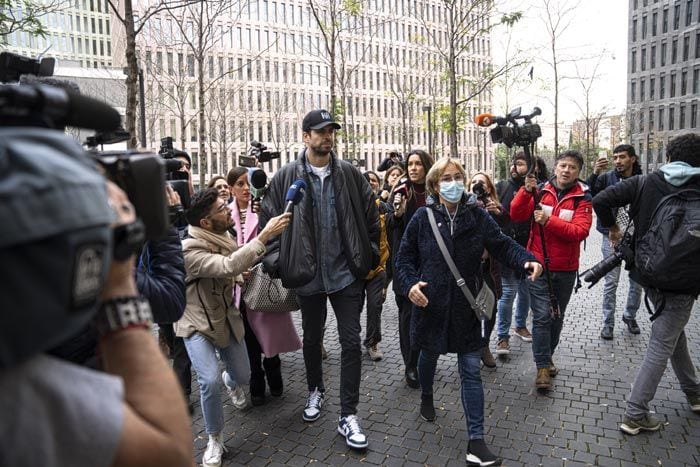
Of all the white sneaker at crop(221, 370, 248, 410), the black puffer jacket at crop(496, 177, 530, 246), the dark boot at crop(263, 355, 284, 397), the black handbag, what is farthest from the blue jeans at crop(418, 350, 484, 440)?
the black puffer jacket at crop(496, 177, 530, 246)

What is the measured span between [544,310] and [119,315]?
465 cm

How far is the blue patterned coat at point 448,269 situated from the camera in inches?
154

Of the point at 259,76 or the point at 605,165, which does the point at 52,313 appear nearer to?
the point at 605,165

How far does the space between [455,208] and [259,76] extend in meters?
75.0

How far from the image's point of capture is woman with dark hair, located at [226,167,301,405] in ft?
15.4

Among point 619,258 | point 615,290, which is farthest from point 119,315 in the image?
point 615,290

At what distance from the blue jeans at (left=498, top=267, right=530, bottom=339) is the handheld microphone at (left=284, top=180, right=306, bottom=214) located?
309cm

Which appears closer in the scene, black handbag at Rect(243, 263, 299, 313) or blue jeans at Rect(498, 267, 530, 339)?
black handbag at Rect(243, 263, 299, 313)

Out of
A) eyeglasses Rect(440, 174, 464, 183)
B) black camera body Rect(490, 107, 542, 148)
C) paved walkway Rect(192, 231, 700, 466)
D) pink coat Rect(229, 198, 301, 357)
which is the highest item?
black camera body Rect(490, 107, 542, 148)

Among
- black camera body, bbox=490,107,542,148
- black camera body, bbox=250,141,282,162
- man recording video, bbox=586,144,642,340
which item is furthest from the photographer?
man recording video, bbox=586,144,642,340

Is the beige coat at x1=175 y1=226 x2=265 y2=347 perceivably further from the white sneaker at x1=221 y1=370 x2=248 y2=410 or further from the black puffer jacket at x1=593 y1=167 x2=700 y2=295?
the black puffer jacket at x1=593 y1=167 x2=700 y2=295

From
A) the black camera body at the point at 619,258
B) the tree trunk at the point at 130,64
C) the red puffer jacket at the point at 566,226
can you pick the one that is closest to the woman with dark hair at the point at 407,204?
the red puffer jacket at the point at 566,226

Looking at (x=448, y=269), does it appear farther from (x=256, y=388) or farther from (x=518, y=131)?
(x=256, y=388)

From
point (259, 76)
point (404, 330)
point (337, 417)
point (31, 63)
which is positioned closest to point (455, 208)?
point (404, 330)
